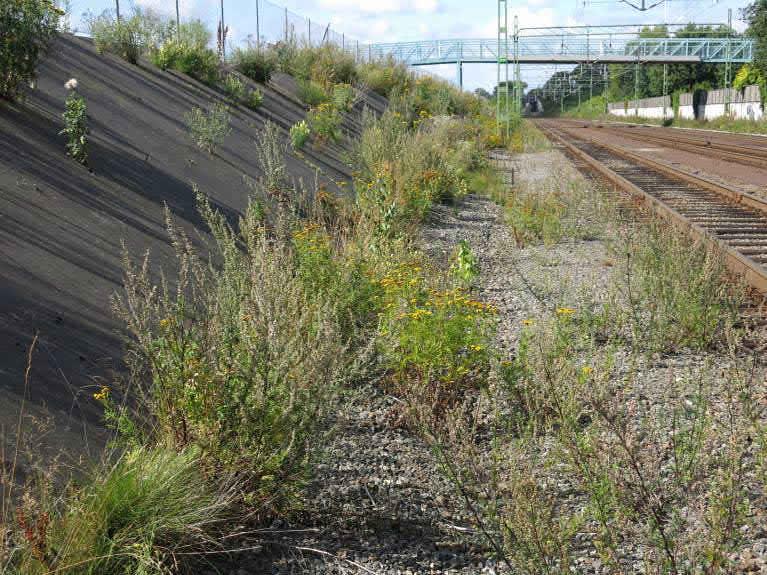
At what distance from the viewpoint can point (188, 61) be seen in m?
17.6

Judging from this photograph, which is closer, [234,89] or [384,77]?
[234,89]

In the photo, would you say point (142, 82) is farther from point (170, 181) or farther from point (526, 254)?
point (526, 254)

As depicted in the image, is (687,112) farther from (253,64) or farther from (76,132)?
(76,132)

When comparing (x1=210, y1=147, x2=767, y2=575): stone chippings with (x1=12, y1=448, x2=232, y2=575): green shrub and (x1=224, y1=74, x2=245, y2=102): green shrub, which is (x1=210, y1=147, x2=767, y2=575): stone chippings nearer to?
(x1=12, y1=448, x2=232, y2=575): green shrub

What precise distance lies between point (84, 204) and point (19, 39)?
2.59 m

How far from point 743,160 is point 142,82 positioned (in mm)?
18229

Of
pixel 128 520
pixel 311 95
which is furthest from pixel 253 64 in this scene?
pixel 128 520

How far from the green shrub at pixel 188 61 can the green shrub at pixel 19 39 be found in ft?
26.7

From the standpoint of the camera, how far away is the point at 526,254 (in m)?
11.1

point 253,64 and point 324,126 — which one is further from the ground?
point 253,64

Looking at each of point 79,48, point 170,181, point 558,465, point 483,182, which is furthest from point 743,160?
point 558,465

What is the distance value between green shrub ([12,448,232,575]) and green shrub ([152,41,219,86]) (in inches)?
567

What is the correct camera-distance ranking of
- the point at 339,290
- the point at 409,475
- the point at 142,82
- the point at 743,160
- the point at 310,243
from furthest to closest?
the point at 743,160
the point at 142,82
the point at 310,243
the point at 339,290
the point at 409,475

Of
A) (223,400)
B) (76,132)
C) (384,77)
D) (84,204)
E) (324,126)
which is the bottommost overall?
(223,400)
